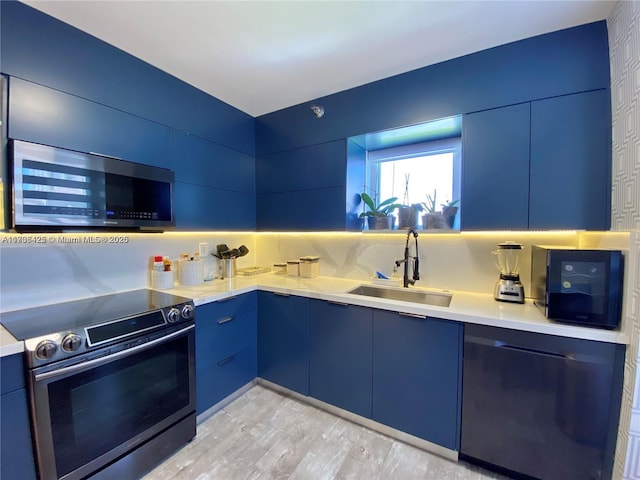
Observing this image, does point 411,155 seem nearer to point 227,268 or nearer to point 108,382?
point 227,268

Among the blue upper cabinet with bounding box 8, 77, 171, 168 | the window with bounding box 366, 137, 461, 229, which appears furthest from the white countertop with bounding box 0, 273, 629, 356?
the blue upper cabinet with bounding box 8, 77, 171, 168

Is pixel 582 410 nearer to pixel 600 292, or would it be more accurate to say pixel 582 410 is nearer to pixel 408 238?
pixel 600 292

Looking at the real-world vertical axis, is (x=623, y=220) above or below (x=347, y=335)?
above

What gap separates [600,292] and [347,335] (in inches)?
52.3

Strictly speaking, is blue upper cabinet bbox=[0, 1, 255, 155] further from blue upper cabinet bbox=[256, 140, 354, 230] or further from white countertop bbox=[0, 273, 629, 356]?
white countertop bbox=[0, 273, 629, 356]

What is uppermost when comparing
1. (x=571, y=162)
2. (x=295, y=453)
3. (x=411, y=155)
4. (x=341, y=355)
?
(x=411, y=155)

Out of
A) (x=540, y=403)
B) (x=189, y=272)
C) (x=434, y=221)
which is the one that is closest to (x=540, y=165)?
(x=434, y=221)

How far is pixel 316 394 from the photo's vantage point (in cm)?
194

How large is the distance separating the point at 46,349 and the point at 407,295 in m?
2.04

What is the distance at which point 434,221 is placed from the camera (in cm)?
193

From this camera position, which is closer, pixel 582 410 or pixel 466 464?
pixel 582 410

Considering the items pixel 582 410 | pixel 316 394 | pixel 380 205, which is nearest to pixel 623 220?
pixel 582 410

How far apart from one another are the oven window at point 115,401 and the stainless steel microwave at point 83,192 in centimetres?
77

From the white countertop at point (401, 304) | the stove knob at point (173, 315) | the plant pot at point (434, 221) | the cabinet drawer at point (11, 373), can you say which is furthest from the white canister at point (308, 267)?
the cabinet drawer at point (11, 373)
